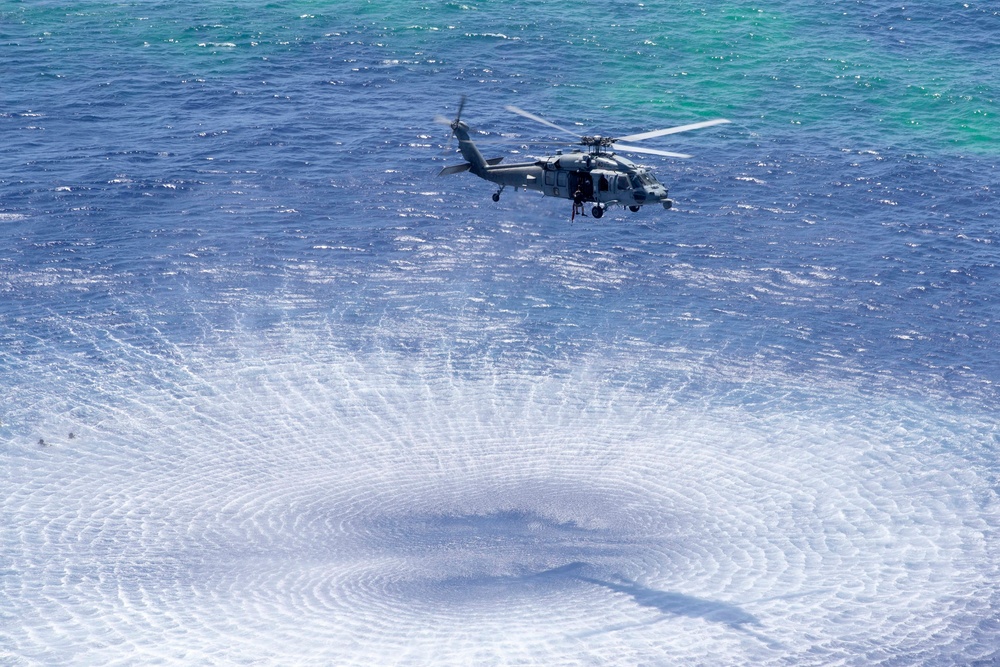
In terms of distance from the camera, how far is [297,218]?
151 m

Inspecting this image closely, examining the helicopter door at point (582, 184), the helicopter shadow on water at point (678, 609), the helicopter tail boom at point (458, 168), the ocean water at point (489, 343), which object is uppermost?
the helicopter tail boom at point (458, 168)

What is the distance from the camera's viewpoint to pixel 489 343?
13275cm

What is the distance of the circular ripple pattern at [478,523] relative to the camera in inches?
3917

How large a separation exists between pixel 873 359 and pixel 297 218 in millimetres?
63642

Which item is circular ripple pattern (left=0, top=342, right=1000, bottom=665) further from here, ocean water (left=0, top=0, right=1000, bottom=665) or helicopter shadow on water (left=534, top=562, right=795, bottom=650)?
ocean water (left=0, top=0, right=1000, bottom=665)

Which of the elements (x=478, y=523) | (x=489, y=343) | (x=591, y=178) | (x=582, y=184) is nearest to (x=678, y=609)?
(x=478, y=523)

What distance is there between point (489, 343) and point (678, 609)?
3942cm

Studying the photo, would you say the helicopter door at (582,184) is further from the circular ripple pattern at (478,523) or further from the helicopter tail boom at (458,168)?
the circular ripple pattern at (478,523)

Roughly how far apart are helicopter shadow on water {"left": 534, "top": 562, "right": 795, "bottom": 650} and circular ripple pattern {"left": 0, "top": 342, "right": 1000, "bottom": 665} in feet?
0.53

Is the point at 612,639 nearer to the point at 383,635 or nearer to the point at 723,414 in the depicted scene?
the point at 383,635

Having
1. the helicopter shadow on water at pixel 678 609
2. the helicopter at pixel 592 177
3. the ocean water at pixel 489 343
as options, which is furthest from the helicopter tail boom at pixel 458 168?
the helicopter shadow on water at pixel 678 609

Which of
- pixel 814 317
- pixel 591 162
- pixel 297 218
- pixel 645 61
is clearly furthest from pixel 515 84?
pixel 591 162

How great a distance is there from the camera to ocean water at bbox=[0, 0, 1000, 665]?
102875 mm

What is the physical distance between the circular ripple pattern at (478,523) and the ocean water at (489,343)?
0.32 meters
